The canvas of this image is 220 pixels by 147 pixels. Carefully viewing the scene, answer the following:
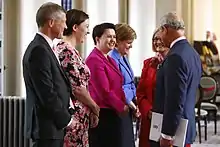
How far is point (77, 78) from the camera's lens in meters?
3.18

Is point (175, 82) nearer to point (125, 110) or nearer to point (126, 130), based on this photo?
point (125, 110)

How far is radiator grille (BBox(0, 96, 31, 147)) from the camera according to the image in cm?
453

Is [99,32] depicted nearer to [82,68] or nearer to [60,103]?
[82,68]

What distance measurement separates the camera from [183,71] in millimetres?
2883

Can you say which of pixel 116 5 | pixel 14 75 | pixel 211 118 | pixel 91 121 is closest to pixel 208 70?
pixel 211 118

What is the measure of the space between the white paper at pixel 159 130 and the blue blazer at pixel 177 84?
0.05 meters

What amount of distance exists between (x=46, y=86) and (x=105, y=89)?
101cm

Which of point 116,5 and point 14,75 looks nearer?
point 14,75

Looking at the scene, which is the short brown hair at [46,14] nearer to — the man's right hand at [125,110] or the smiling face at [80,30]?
the smiling face at [80,30]

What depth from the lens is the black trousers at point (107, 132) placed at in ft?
12.6

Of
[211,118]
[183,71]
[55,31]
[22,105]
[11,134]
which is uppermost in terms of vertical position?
[55,31]

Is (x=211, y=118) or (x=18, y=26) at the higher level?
(x=18, y=26)

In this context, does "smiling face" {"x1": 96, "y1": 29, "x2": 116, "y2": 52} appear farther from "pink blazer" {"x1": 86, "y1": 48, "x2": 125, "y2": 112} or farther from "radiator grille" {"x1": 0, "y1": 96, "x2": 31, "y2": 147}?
"radiator grille" {"x1": 0, "y1": 96, "x2": 31, "y2": 147}

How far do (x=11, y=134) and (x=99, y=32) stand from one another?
143 cm
